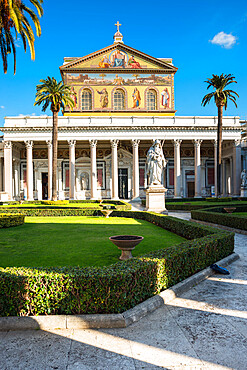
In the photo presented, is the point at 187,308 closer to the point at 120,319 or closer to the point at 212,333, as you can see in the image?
the point at 212,333

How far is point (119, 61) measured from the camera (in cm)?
4009

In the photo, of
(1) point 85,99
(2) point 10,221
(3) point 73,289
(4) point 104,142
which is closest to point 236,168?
(4) point 104,142

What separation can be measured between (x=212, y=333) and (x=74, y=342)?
191cm

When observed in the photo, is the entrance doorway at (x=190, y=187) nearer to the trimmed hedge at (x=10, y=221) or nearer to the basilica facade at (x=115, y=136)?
the basilica facade at (x=115, y=136)

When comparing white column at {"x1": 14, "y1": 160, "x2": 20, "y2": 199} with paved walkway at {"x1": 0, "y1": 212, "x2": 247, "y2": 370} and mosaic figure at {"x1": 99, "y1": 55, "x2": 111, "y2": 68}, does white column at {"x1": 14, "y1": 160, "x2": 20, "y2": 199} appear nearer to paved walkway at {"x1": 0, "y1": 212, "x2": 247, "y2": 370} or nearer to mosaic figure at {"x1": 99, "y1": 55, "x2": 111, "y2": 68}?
mosaic figure at {"x1": 99, "y1": 55, "x2": 111, "y2": 68}

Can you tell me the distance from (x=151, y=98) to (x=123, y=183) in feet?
41.8

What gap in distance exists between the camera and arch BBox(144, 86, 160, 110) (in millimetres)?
40312

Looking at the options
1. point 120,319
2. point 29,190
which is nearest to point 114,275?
point 120,319

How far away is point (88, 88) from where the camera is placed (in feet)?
130

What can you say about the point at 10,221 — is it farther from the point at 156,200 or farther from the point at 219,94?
the point at 219,94

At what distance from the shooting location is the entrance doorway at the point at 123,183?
42.2 m

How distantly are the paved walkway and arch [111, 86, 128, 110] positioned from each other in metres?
37.6

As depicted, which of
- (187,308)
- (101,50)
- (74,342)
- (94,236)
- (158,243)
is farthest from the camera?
(101,50)

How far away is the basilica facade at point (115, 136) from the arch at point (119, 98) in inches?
1.0
